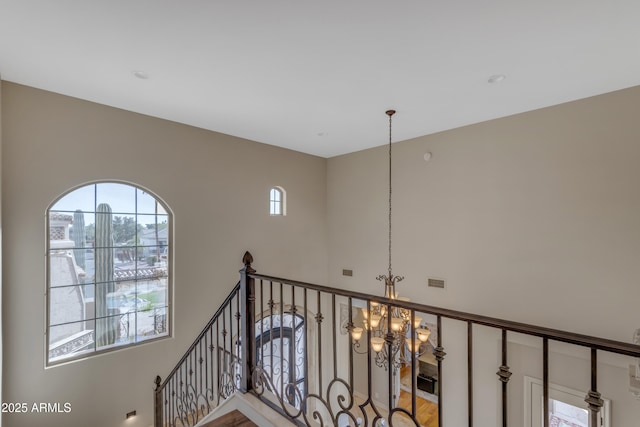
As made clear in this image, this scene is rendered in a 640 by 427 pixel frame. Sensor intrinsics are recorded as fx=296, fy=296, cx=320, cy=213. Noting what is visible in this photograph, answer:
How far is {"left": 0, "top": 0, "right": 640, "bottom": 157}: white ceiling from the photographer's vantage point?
2.01 meters

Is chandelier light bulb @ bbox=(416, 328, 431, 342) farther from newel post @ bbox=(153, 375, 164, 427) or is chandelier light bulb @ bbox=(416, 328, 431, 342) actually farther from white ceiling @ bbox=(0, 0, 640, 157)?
newel post @ bbox=(153, 375, 164, 427)

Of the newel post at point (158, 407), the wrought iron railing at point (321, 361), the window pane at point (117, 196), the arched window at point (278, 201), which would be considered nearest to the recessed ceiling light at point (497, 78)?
the wrought iron railing at point (321, 361)

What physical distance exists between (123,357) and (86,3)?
3.62 m

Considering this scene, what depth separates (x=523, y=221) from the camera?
3738mm

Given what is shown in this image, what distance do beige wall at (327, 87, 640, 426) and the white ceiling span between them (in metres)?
0.43

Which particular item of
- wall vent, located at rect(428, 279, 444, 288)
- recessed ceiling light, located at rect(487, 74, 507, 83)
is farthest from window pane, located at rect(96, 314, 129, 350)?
recessed ceiling light, located at rect(487, 74, 507, 83)

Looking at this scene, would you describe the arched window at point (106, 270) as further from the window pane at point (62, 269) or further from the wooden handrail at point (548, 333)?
the wooden handrail at point (548, 333)

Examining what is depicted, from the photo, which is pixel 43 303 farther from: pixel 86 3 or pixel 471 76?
pixel 471 76

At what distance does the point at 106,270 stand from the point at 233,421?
2.63 m

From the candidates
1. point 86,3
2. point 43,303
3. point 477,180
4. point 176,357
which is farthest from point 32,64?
point 477,180

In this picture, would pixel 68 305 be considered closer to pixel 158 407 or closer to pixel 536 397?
pixel 158 407

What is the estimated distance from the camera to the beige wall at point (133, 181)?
118 inches

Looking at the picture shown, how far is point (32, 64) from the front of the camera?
2.65 m

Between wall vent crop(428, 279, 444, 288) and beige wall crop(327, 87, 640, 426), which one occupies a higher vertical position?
beige wall crop(327, 87, 640, 426)
